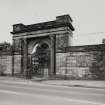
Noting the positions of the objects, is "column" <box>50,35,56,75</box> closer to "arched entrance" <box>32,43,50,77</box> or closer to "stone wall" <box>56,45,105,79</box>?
"stone wall" <box>56,45,105,79</box>

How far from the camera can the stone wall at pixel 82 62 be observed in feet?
57.9

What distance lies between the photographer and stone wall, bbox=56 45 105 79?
17641 millimetres

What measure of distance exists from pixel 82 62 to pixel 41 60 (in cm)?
602

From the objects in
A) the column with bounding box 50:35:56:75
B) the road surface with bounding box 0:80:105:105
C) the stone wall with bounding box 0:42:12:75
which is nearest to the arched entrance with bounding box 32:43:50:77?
the column with bounding box 50:35:56:75

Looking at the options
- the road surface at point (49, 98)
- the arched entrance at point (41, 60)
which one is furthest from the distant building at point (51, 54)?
the road surface at point (49, 98)

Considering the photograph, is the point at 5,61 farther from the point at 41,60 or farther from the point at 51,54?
the point at 51,54

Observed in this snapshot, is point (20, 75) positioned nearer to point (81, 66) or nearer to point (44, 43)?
point (44, 43)

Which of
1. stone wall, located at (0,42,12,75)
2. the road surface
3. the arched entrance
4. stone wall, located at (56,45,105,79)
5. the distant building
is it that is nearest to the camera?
the road surface

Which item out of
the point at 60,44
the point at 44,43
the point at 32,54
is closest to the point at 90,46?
the point at 60,44

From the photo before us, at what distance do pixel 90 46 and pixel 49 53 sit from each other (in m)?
5.79

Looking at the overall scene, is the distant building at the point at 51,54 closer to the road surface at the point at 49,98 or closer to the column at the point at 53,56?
the column at the point at 53,56

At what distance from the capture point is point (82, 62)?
18.4 m

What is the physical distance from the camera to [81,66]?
18406 mm

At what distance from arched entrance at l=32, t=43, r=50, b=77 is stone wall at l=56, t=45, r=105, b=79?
2159 millimetres
